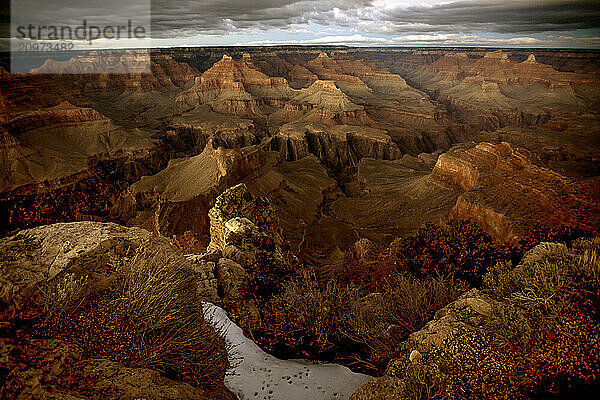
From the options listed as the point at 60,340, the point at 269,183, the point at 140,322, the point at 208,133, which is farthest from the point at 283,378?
the point at 208,133

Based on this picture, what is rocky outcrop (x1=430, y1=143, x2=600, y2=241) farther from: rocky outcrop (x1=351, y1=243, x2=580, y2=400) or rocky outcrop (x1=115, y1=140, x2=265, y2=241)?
rocky outcrop (x1=115, y1=140, x2=265, y2=241)

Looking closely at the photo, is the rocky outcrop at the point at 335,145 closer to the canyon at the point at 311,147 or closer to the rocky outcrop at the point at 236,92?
the canyon at the point at 311,147

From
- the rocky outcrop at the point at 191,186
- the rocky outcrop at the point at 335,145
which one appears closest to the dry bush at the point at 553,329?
the rocky outcrop at the point at 191,186

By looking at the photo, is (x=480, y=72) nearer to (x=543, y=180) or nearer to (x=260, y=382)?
(x=543, y=180)

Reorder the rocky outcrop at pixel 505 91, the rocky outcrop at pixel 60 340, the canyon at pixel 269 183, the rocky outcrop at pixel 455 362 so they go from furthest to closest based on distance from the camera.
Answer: the rocky outcrop at pixel 505 91 → the canyon at pixel 269 183 → the rocky outcrop at pixel 455 362 → the rocky outcrop at pixel 60 340

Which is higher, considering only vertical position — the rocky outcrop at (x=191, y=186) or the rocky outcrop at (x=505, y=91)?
the rocky outcrop at (x=505, y=91)

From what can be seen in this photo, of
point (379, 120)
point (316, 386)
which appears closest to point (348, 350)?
point (316, 386)

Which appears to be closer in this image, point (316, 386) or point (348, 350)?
point (316, 386)
